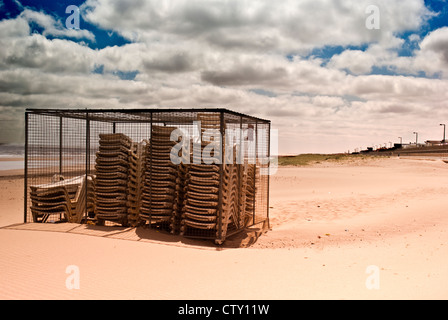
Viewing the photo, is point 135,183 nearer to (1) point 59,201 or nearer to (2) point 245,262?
(1) point 59,201

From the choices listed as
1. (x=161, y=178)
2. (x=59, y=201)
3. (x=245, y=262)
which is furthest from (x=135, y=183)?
(x=245, y=262)

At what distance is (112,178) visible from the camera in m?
11.2

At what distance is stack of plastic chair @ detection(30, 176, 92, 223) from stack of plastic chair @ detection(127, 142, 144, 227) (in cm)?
176

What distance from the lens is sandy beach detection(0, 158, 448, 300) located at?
611 cm

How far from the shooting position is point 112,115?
1125cm

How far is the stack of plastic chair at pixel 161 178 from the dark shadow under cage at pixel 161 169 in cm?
3

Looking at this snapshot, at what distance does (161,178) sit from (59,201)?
3.87 metres

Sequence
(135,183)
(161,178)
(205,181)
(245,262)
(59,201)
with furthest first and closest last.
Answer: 1. (59,201)
2. (135,183)
3. (161,178)
4. (205,181)
5. (245,262)

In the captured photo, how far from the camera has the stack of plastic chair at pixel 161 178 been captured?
34.1 feet

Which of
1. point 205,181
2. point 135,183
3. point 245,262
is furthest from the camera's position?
point 135,183

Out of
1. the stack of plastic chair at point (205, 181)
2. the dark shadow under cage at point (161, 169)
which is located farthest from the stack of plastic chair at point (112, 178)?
the stack of plastic chair at point (205, 181)

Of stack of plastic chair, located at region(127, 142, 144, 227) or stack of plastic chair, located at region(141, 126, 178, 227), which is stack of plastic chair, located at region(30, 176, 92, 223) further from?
stack of plastic chair, located at region(141, 126, 178, 227)

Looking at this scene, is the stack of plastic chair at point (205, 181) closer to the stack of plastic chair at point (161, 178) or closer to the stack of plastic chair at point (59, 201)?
the stack of plastic chair at point (161, 178)

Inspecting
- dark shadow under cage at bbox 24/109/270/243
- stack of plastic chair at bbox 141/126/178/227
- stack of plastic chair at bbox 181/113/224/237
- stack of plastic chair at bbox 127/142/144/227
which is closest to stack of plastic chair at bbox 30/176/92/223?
dark shadow under cage at bbox 24/109/270/243
